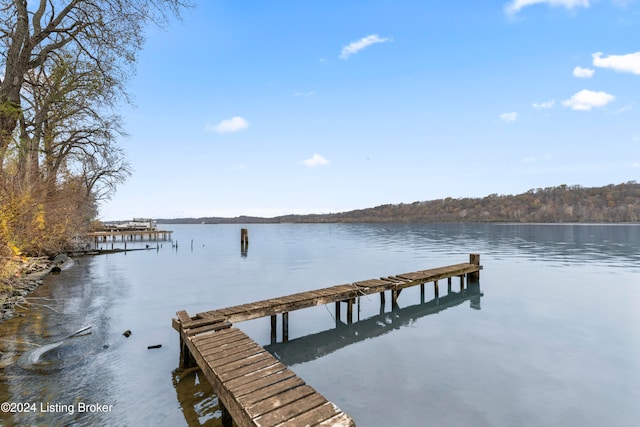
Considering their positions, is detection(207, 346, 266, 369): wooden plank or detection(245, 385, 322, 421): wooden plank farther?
detection(207, 346, 266, 369): wooden plank

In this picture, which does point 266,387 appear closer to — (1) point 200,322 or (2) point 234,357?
(2) point 234,357

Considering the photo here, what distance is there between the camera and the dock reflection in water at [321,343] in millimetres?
6745

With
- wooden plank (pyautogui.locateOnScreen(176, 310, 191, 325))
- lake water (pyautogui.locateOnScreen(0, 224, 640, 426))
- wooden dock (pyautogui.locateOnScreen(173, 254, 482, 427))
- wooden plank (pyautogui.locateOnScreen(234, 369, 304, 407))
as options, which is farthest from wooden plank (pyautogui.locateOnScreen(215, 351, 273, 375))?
wooden plank (pyautogui.locateOnScreen(176, 310, 191, 325))

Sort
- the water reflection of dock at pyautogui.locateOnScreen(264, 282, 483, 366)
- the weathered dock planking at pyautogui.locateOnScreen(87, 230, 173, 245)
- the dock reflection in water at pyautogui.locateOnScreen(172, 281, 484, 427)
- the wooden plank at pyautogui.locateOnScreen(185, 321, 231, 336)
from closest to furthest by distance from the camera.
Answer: the dock reflection in water at pyautogui.locateOnScreen(172, 281, 484, 427) < the wooden plank at pyautogui.locateOnScreen(185, 321, 231, 336) < the water reflection of dock at pyautogui.locateOnScreen(264, 282, 483, 366) < the weathered dock planking at pyautogui.locateOnScreen(87, 230, 173, 245)

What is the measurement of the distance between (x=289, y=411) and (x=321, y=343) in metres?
7.33

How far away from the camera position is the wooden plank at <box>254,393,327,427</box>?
421 cm

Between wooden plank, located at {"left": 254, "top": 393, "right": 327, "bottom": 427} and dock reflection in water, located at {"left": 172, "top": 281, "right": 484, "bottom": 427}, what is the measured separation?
249 centimetres

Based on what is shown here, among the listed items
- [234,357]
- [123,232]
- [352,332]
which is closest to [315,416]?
[234,357]

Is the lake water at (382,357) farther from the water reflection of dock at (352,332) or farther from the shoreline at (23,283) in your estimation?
the shoreline at (23,283)

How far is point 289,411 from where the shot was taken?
14.6 ft

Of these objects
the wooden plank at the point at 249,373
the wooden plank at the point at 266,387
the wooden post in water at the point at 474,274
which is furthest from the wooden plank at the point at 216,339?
the wooden post in water at the point at 474,274

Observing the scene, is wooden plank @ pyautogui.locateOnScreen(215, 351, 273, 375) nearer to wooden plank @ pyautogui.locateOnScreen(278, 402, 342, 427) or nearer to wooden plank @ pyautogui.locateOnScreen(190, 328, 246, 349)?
wooden plank @ pyautogui.locateOnScreen(190, 328, 246, 349)

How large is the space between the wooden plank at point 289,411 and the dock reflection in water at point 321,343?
98.1 inches

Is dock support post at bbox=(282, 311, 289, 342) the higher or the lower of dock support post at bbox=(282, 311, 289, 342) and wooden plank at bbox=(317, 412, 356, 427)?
the lower
